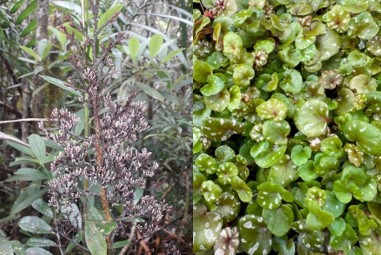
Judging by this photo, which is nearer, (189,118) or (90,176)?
(90,176)

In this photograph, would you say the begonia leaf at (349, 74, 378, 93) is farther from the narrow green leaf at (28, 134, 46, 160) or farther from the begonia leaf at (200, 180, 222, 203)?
the narrow green leaf at (28, 134, 46, 160)

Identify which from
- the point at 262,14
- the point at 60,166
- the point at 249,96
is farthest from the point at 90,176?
the point at 262,14

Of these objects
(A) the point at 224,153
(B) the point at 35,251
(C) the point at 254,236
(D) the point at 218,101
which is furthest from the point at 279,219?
(B) the point at 35,251

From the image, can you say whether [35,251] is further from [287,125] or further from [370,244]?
[370,244]

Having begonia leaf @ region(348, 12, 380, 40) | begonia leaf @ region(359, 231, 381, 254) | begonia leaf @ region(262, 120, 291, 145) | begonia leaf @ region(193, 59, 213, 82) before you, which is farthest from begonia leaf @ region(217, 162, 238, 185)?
begonia leaf @ region(348, 12, 380, 40)

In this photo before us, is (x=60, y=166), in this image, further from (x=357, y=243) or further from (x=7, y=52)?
(x=357, y=243)

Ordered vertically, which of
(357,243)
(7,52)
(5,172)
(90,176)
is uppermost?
(7,52)
